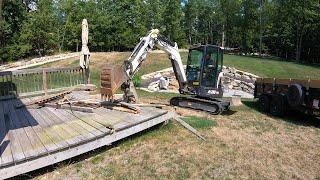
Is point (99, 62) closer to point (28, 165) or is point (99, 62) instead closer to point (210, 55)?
point (210, 55)

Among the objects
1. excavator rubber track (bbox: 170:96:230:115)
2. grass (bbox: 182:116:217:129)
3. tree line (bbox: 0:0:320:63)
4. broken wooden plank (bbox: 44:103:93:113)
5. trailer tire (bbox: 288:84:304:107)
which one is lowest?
grass (bbox: 182:116:217:129)

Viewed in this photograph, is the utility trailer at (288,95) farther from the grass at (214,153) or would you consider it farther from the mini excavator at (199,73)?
the mini excavator at (199,73)

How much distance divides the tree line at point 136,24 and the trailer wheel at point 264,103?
35.7m

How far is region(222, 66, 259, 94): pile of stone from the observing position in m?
23.2

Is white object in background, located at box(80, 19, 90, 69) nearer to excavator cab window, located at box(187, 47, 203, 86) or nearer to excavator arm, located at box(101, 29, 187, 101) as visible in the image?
excavator arm, located at box(101, 29, 187, 101)

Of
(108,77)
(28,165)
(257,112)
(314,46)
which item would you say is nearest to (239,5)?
(314,46)

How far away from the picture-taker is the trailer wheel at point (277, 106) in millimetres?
12562

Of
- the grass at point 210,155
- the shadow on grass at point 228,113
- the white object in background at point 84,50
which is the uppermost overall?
the white object in background at point 84,50

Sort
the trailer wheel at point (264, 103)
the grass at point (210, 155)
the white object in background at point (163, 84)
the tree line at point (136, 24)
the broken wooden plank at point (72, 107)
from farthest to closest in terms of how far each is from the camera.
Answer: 1. the tree line at point (136, 24)
2. the white object in background at point (163, 84)
3. the trailer wheel at point (264, 103)
4. the broken wooden plank at point (72, 107)
5. the grass at point (210, 155)

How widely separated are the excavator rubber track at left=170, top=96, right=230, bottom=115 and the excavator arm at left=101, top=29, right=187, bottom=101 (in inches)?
21.6

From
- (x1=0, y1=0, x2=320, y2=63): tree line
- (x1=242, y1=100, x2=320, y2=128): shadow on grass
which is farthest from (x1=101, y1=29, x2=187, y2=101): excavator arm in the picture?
(x1=0, y1=0, x2=320, y2=63): tree line

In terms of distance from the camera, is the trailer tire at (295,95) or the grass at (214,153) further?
the trailer tire at (295,95)

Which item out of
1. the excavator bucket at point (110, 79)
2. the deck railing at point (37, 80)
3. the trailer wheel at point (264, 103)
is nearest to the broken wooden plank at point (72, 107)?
the excavator bucket at point (110, 79)

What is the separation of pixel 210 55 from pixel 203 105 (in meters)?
1.83
